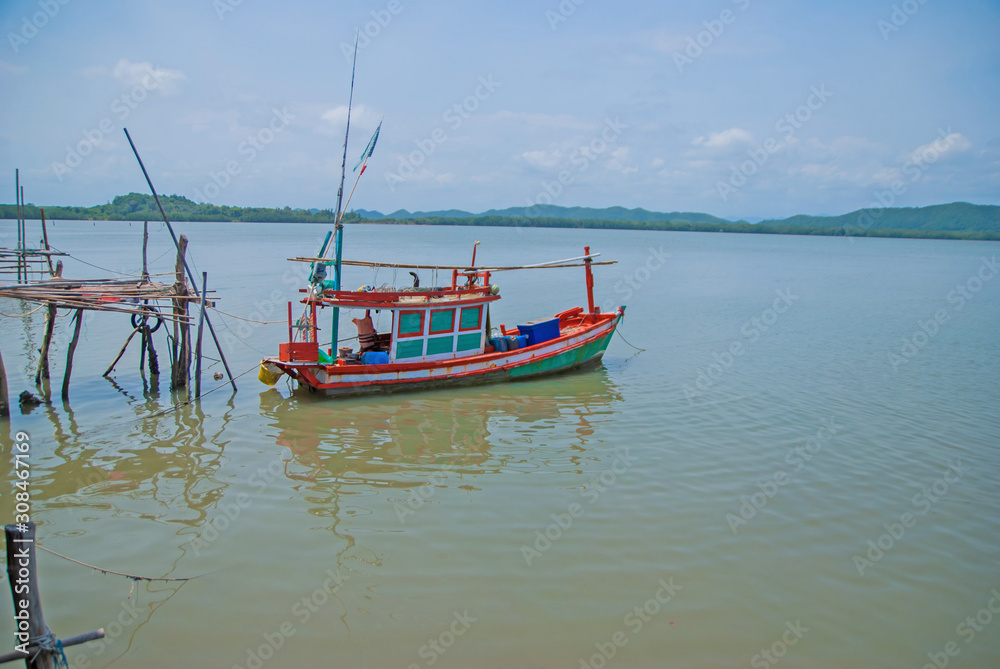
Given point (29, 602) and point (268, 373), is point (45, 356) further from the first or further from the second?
point (29, 602)

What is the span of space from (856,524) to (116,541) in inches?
378

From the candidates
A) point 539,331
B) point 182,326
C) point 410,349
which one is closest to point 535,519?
point 410,349

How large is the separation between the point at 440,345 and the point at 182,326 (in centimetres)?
566

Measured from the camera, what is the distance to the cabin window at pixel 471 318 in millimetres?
15047

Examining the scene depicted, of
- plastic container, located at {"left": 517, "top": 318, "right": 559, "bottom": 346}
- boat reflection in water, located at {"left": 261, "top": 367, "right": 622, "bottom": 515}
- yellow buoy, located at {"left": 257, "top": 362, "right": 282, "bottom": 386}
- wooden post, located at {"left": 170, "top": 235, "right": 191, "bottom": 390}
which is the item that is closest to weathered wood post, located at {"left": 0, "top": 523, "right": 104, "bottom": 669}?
boat reflection in water, located at {"left": 261, "top": 367, "right": 622, "bottom": 515}

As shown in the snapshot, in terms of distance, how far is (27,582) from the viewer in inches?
159

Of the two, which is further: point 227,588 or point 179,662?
point 227,588

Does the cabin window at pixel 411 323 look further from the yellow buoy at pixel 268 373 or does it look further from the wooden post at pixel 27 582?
the wooden post at pixel 27 582

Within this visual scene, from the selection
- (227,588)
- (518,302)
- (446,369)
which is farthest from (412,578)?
(518,302)

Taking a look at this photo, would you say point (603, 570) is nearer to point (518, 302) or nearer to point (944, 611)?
point (944, 611)

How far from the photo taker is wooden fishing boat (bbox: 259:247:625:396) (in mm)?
13391

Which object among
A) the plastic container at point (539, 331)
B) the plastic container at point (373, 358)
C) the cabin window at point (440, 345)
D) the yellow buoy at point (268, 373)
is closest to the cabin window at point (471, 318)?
the cabin window at point (440, 345)

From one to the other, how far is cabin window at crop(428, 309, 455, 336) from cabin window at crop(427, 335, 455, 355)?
188 mm

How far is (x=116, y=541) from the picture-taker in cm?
777
